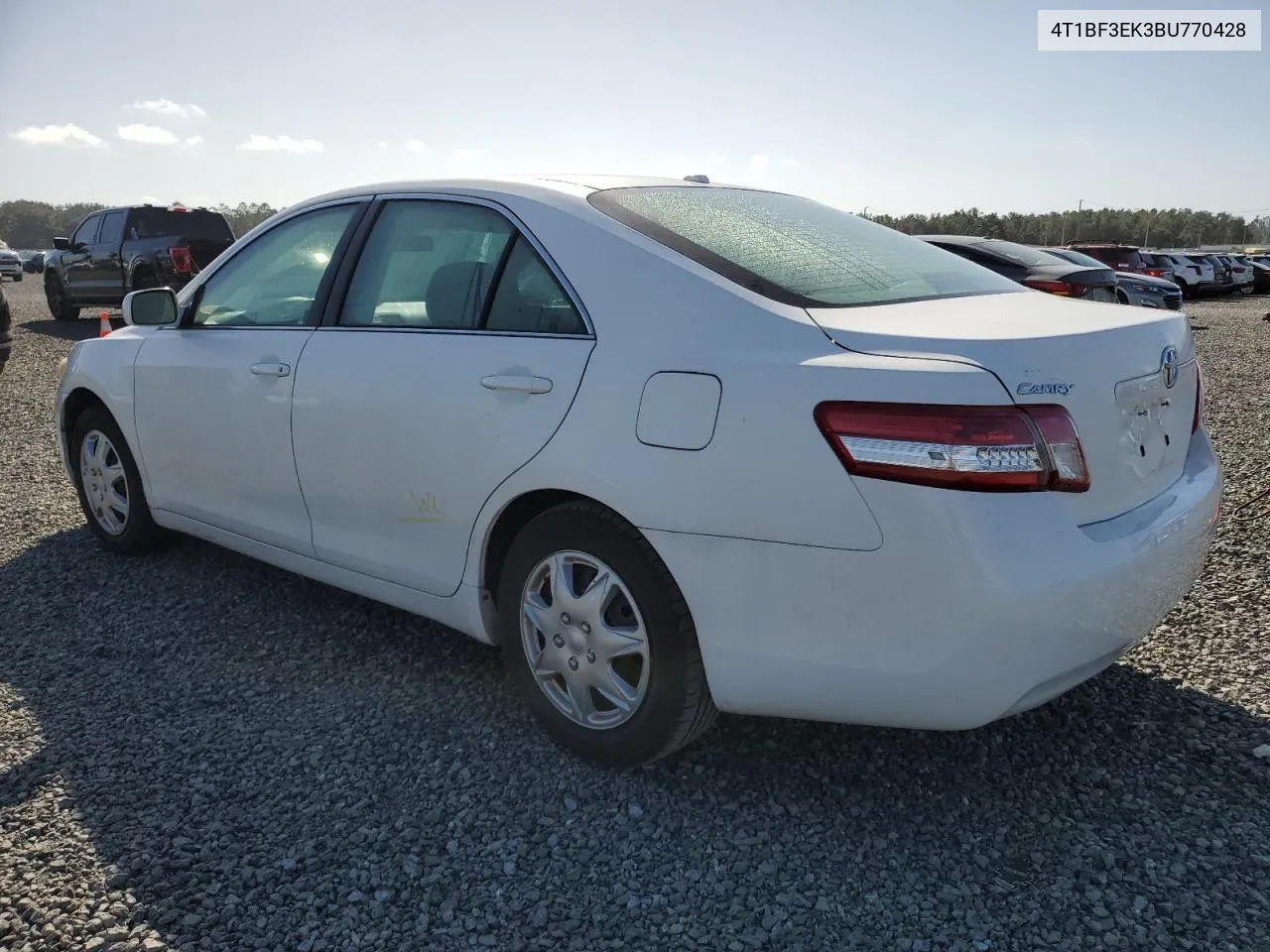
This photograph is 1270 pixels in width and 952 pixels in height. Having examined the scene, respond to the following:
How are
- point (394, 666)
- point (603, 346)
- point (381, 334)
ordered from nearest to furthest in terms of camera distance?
point (603, 346) → point (381, 334) → point (394, 666)

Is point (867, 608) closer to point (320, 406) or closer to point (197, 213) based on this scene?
point (320, 406)

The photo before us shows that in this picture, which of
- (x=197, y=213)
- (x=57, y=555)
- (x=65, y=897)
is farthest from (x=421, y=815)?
(x=197, y=213)

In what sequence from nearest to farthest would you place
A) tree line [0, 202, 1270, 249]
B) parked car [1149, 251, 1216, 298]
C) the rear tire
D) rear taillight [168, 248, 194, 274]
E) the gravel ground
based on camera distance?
the gravel ground, rear taillight [168, 248, 194, 274], the rear tire, parked car [1149, 251, 1216, 298], tree line [0, 202, 1270, 249]

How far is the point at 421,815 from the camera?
2613 millimetres

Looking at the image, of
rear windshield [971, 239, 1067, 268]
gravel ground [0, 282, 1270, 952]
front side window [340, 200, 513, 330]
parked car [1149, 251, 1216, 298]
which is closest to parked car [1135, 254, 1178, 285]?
parked car [1149, 251, 1216, 298]

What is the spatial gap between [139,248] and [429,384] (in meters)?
14.4

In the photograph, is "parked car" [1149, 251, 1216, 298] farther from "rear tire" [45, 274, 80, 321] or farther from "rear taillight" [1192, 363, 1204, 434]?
"rear taillight" [1192, 363, 1204, 434]

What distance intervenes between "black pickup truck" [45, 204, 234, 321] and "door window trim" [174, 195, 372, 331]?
11.6 metres

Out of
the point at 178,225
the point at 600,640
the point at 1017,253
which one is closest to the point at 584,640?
the point at 600,640

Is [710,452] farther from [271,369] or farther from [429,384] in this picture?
[271,369]

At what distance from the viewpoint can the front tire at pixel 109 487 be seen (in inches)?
174

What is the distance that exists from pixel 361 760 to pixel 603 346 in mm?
1368

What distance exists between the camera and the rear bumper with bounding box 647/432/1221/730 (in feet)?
6.89

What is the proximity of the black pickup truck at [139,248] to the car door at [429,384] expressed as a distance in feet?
41.7
